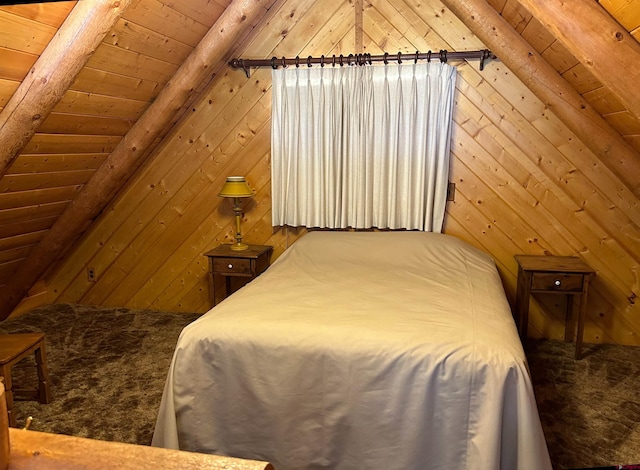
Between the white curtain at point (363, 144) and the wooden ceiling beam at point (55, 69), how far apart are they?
1.41 metres

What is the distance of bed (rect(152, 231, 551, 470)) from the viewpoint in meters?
1.63

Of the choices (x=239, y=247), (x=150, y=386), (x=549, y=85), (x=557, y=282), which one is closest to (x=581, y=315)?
(x=557, y=282)

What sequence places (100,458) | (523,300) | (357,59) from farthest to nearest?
1. (357,59)
2. (523,300)
3. (100,458)

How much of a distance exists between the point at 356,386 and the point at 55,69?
1874mm

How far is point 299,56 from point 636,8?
85.2 inches

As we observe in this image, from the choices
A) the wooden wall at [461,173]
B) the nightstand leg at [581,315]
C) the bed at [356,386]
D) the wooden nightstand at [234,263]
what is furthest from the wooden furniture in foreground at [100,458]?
the wooden wall at [461,173]

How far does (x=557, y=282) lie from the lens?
2895 millimetres

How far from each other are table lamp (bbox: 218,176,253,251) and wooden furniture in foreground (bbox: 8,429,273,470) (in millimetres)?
2587

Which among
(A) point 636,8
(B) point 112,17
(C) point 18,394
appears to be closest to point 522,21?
(A) point 636,8

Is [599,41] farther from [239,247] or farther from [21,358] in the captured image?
[21,358]

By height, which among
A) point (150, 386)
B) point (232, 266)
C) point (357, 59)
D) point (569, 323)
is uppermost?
point (357, 59)

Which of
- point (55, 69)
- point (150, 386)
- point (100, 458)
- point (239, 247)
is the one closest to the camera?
point (100, 458)

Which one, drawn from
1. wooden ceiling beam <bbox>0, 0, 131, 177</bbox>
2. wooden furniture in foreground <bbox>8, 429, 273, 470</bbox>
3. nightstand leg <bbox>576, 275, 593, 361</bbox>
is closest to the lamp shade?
wooden ceiling beam <bbox>0, 0, 131, 177</bbox>

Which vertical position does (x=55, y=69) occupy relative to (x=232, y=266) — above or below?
above
